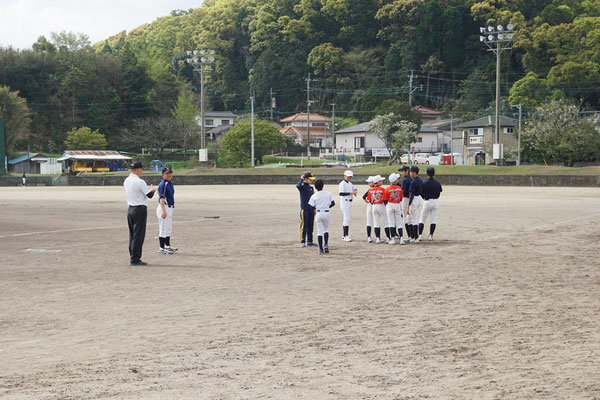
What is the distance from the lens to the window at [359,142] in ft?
288

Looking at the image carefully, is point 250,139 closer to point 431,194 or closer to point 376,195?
point 431,194

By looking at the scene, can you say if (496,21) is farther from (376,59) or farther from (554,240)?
(554,240)

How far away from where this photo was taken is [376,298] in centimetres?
898

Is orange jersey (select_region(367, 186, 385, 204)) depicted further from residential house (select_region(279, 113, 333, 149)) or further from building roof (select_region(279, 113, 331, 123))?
building roof (select_region(279, 113, 331, 123))

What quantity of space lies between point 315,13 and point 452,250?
4541 inches

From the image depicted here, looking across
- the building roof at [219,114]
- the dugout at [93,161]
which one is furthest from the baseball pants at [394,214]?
the building roof at [219,114]

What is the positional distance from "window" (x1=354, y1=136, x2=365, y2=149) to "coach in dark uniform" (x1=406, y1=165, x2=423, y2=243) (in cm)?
7247

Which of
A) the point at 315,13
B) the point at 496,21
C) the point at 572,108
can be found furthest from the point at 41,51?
the point at 572,108

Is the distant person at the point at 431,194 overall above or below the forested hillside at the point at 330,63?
below

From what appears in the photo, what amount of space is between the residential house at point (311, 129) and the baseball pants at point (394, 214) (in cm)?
8775

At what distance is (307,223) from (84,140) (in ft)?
245

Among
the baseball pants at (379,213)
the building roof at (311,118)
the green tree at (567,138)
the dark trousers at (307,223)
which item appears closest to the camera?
the dark trousers at (307,223)

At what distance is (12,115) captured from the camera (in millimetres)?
78250

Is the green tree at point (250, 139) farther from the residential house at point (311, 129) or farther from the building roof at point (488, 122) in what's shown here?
the residential house at point (311, 129)
